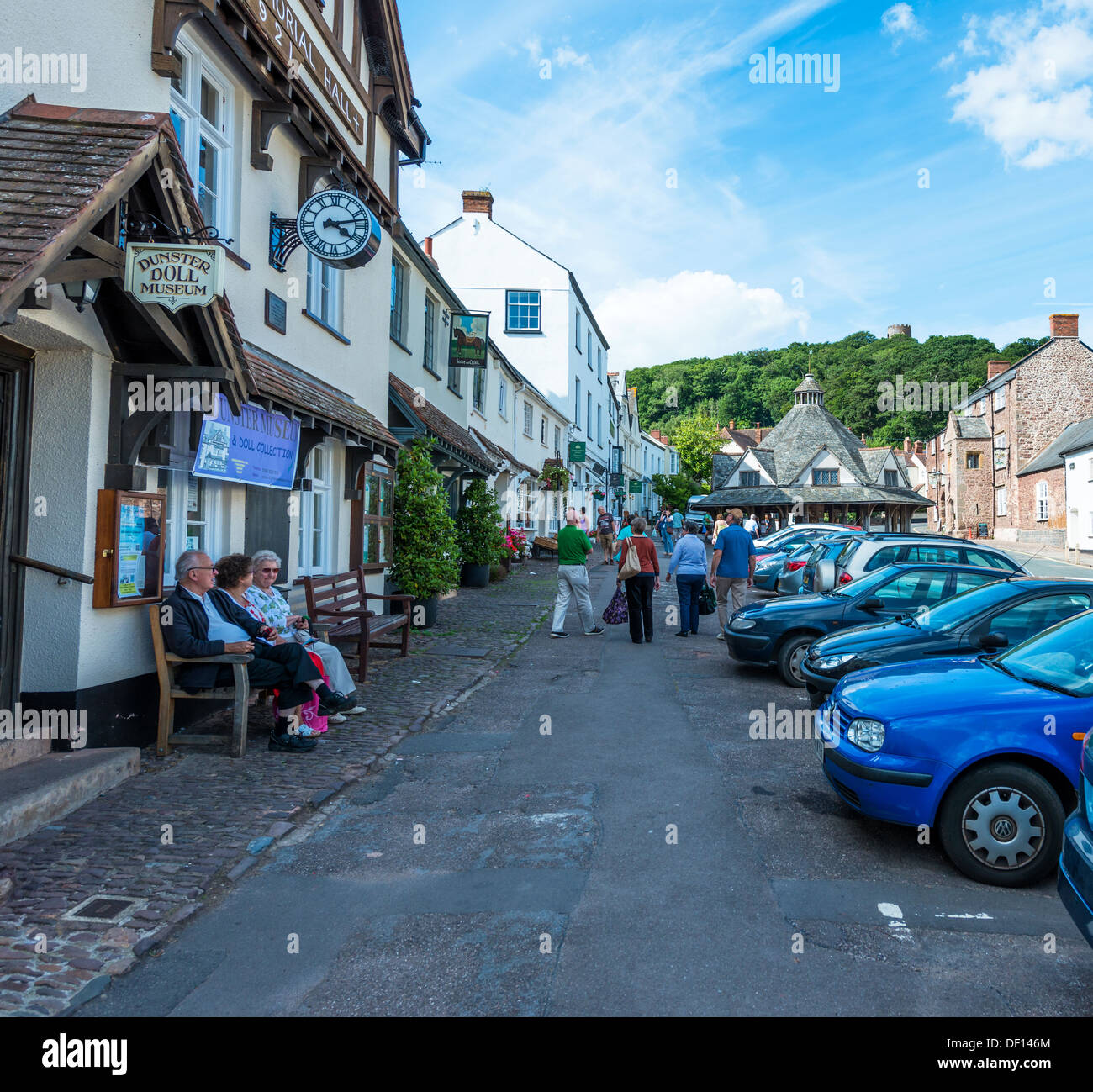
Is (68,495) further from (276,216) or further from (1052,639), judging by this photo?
(1052,639)

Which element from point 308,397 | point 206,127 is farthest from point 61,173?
point 308,397

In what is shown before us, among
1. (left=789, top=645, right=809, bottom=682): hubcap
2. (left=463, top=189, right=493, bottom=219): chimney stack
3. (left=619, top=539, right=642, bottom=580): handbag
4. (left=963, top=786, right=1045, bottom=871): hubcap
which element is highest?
(left=463, top=189, right=493, bottom=219): chimney stack

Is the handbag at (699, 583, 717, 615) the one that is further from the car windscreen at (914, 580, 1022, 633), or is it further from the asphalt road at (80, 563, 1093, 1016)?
the asphalt road at (80, 563, 1093, 1016)

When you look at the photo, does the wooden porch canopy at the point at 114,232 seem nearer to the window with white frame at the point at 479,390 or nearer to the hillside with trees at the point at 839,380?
the window with white frame at the point at 479,390

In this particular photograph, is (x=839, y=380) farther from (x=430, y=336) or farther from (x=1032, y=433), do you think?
(x=430, y=336)

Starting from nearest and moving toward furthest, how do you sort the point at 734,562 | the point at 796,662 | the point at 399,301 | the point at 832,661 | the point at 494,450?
the point at 832,661
the point at 796,662
the point at 734,562
the point at 399,301
the point at 494,450

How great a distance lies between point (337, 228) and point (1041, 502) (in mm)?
49725

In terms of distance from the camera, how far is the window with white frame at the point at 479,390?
2355 cm

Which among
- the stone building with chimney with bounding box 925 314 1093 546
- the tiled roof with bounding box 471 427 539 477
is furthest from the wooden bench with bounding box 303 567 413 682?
the stone building with chimney with bounding box 925 314 1093 546

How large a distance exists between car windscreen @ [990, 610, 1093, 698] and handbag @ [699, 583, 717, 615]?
8.31 m

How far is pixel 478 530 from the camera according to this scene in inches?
788

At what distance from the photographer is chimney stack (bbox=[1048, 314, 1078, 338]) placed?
5278 centimetres
